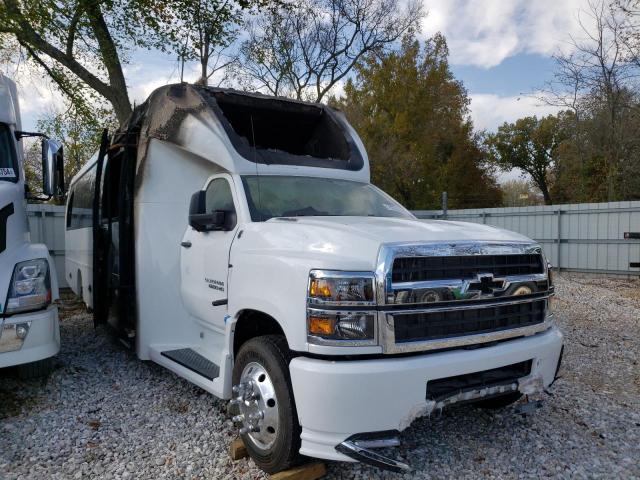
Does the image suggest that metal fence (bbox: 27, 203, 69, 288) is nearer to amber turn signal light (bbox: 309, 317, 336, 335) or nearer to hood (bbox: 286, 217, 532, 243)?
hood (bbox: 286, 217, 532, 243)

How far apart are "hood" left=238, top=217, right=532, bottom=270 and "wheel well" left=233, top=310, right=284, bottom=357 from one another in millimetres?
467

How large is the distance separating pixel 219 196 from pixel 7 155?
2450mm

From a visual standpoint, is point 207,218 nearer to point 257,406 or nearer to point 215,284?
point 215,284

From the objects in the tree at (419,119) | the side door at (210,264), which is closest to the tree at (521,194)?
the tree at (419,119)

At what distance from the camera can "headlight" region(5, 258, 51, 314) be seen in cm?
418

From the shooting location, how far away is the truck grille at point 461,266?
9.51 ft

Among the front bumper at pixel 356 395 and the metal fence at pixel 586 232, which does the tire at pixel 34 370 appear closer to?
the front bumper at pixel 356 395

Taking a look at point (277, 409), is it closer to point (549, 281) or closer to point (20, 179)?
point (549, 281)

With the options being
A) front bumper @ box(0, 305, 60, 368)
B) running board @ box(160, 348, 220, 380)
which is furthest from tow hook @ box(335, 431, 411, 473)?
front bumper @ box(0, 305, 60, 368)

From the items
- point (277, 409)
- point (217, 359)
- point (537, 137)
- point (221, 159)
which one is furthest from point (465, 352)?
point (537, 137)

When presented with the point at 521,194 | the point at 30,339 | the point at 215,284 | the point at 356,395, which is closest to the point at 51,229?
the point at 30,339

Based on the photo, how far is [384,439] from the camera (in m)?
2.79

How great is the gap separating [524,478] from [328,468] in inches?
50.6

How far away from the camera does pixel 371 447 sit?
275 centimetres
